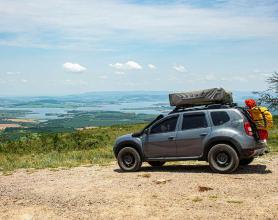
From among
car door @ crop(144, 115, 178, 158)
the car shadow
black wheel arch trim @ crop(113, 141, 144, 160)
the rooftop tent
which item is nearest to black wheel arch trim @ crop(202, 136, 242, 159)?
the car shadow

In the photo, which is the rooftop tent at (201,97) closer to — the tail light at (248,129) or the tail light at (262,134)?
the tail light at (248,129)

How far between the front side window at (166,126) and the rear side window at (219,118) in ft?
4.44

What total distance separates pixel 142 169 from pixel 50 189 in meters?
3.98

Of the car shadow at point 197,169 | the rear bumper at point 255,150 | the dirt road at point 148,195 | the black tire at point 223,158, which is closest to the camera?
the dirt road at point 148,195

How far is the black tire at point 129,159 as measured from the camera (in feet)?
46.9

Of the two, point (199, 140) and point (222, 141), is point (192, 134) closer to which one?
point (199, 140)

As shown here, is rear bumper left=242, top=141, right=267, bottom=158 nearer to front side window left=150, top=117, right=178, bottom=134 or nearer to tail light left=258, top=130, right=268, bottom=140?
tail light left=258, top=130, right=268, bottom=140

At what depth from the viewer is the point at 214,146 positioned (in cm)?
1278

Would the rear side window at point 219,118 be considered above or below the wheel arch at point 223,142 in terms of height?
above

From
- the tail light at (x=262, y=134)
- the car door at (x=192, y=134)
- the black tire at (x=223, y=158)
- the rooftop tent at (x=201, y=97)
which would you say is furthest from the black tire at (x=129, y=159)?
the tail light at (x=262, y=134)

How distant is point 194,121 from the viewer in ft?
44.2

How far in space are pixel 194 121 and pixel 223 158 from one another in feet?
5.02

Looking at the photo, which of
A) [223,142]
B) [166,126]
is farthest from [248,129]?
[166,126]

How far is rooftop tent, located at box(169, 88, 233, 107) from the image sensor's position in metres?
13.1
